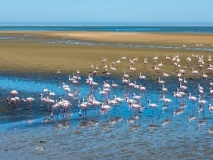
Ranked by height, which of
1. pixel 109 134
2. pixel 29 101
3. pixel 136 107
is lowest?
pixel 109 134

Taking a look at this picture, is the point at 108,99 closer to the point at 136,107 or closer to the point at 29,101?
the point at 136,107

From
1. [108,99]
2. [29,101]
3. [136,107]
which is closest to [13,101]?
[29,101]

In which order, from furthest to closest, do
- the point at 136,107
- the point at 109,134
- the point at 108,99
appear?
the point at 108,99 → the point at 136,107 → the point at 109,134

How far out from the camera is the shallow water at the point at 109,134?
1398cm

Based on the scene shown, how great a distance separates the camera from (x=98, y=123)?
17953 mm

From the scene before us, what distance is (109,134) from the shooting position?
53.1ft

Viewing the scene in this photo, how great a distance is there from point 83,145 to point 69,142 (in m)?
0.61

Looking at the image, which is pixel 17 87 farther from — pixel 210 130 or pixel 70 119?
pixel 210 130

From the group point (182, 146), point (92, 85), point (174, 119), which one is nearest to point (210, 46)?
point (92, 85)

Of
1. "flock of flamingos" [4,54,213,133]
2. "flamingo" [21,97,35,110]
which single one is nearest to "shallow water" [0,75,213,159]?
"flock of flamingos" [4,54,213,133]

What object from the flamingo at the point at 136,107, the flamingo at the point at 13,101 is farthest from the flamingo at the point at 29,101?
the flamingo at the point at 136,107

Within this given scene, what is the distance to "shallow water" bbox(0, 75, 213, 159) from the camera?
1398cm

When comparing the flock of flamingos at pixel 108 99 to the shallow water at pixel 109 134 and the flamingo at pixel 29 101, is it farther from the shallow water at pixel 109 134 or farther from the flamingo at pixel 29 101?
the shallow water at pixel 109 134

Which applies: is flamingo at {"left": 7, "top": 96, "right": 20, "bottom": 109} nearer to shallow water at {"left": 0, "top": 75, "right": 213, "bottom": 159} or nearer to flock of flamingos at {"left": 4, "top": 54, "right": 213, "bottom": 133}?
flock of flamingos at {"left": 4, "top": 54, "right": 213, "bottom": 133}
